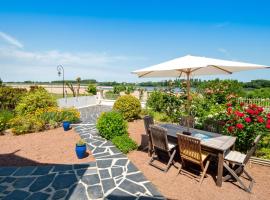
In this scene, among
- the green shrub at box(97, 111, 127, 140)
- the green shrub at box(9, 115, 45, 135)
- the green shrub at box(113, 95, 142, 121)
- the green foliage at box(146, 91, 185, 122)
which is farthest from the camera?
the green shrub at box(113, 95, 142, 121)

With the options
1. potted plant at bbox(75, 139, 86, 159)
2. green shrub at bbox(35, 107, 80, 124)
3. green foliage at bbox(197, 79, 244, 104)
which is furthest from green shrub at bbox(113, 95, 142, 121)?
potted plant at bbox(75, 139, 86, 159)

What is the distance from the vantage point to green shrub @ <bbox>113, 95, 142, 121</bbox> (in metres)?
10.2

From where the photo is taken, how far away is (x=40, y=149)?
599cm

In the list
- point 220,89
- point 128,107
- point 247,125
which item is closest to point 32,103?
point 128,107

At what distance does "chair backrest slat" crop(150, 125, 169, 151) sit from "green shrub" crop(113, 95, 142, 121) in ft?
18.7

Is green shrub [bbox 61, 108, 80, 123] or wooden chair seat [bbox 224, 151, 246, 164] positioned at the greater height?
wooden chair seat [bbox 224, 151, 246, 164]

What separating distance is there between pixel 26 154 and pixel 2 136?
3.17 metres

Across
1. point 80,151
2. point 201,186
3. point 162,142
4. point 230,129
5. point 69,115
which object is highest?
point 230,129

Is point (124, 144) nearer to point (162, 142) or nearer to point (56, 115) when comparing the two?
point (162, 142)

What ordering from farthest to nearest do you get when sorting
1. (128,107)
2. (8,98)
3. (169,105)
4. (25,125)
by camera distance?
(8,98)
(128,107)
(169,105)
(25,125)

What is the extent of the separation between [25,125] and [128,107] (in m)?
5.42

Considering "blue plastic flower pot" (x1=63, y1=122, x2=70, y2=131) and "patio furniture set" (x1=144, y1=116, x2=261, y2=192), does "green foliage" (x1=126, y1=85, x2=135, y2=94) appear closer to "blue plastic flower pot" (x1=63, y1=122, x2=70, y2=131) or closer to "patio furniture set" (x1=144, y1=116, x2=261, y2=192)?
"blue plastic flower pot" (x1=63, y1=122, x2=70, y2=131)

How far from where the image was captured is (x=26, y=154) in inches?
221

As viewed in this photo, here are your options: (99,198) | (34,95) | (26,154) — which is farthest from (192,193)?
(34,95)
